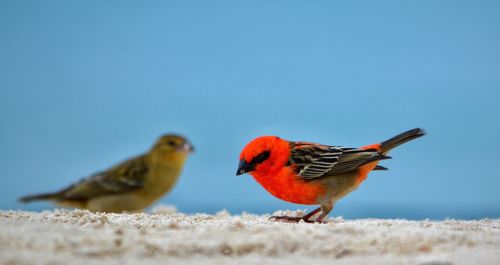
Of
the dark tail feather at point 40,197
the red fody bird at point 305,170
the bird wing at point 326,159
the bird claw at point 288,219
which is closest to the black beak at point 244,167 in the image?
the red fody bird at point 305,170

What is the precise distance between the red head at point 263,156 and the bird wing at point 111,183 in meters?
3.05

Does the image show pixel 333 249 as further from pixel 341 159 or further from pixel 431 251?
pixel 341 159

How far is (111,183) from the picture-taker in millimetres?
8125

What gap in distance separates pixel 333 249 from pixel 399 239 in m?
0.52

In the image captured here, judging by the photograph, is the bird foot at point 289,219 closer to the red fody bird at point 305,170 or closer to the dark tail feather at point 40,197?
the red fody bird at point 305,170

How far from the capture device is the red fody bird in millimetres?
5527

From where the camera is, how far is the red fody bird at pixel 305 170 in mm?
5527

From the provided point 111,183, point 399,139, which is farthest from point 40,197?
point 399,139

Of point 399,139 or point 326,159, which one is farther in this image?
point 399,139

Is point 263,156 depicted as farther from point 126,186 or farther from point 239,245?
point 126,186

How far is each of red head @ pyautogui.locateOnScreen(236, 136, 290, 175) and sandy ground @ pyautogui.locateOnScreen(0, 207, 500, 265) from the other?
1176 mm

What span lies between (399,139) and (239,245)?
9.94 ft

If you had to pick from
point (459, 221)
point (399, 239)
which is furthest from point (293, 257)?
point (459, 221)

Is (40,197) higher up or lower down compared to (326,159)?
higher up
